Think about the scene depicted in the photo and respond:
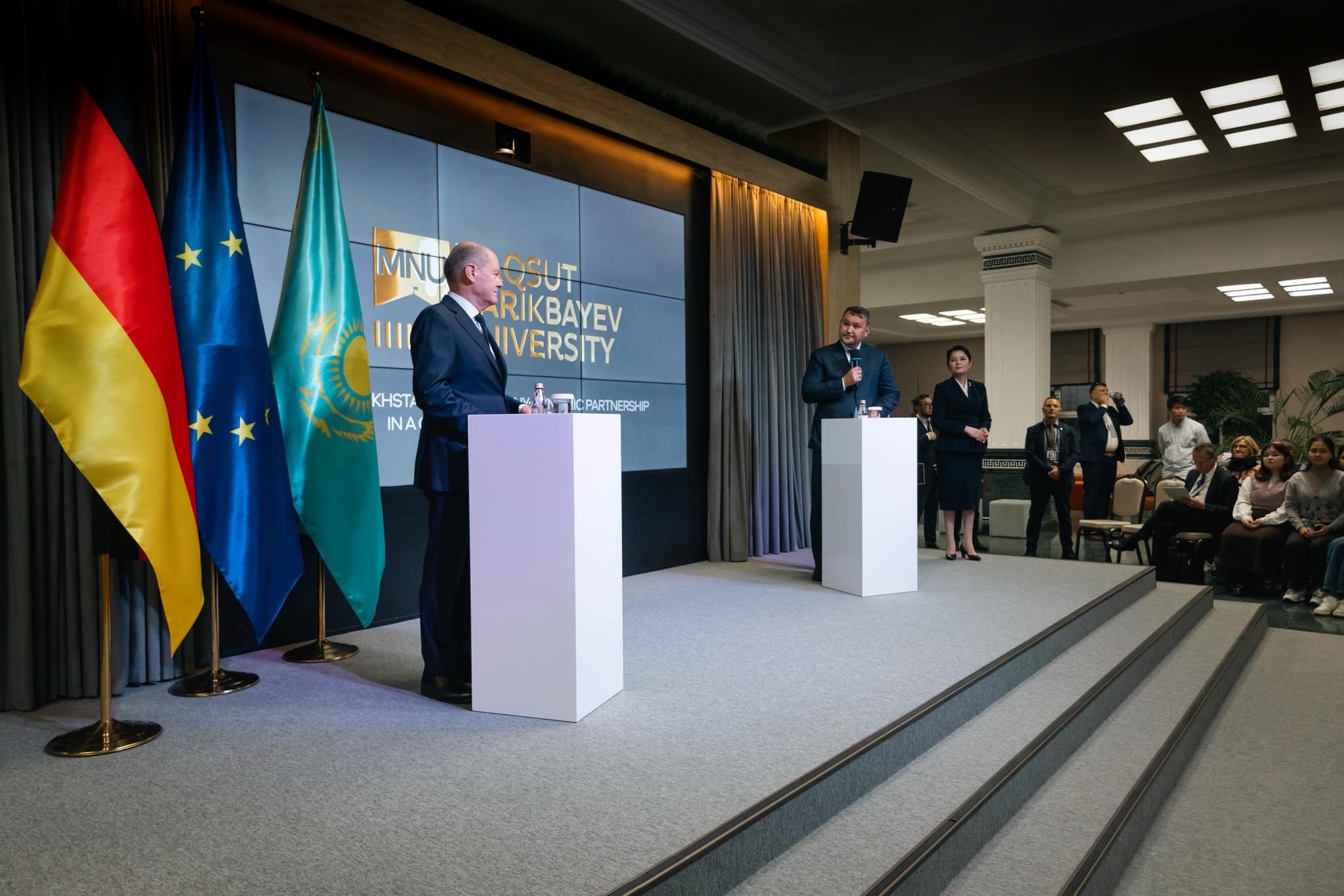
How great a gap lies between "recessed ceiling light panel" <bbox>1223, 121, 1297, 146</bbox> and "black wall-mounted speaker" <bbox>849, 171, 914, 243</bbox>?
3577 millimetres

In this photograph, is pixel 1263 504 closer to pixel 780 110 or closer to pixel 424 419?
pixel 780 110

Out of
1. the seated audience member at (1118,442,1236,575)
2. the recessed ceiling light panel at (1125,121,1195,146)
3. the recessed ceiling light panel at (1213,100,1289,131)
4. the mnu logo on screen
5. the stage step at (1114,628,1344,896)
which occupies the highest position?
the recessed ceiling light panel at (1125,121,1195,146)

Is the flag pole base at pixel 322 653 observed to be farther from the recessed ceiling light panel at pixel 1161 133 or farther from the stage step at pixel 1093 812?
the recessed ceiling light panel at pixel 1161 133

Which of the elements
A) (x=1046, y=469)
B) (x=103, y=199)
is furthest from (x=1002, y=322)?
(x=103, y=199)

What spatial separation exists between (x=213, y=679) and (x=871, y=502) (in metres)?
3.26

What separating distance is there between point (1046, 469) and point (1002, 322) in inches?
163

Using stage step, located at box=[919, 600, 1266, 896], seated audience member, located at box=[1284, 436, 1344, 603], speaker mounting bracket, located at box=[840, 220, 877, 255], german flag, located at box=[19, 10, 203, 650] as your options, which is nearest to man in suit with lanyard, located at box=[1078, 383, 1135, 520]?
seated audience member, located at box=[1284, 436, 1344, 603]

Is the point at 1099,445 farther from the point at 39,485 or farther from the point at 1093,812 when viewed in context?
the point at 39,485

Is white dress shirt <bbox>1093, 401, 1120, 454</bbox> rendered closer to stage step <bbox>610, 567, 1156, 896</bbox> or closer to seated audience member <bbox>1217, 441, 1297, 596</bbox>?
seated audience member <bbox>1217, 441, 1297, 596</bbox>

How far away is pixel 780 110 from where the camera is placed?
7352mm

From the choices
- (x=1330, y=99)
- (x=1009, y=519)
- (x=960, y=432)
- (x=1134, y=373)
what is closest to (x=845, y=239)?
(x=960, y=432)

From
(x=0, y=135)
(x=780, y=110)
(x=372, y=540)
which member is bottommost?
(x=372, y=540)

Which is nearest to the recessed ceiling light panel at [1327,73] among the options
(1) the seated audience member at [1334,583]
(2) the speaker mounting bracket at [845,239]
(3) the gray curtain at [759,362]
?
(2) the speaker mounting bracket at [845,239]

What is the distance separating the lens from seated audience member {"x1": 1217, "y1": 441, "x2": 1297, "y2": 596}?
6.14 m
